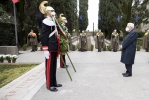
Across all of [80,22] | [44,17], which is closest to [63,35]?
[44,17]

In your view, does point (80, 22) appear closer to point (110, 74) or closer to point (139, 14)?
point (139, 14)

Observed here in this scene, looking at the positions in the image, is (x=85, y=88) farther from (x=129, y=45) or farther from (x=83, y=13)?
(x=83, y=13)

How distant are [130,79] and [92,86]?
4.82ft

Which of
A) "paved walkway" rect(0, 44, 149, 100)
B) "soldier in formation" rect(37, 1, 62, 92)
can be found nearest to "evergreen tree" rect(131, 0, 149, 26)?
"paved walkway" rect(0, 44, 149, 100)

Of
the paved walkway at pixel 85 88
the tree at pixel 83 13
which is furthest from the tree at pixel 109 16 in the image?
the paved walkway at pixel 85 88

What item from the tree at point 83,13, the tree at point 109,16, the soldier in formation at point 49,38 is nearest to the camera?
the soldier in formation at point 49,38

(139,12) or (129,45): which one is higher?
(139,12)

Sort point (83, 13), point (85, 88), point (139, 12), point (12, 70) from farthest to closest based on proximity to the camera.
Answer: point (83, 13) → point (139, 12) → point (12, 70) → point (85, 88)

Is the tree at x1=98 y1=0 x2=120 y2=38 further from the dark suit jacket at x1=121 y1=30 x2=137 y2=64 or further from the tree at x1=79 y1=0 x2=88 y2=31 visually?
the dark suit jacket at x1=121 y1=30 x2=137 y2=64

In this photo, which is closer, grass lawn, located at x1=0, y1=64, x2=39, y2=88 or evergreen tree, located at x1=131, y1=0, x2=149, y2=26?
grass lawn, located at x1=0, y1=64, x2=39, y2=88

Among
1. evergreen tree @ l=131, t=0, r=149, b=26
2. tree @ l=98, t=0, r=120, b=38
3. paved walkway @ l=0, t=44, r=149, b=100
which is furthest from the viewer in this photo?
tree @ l=98, t=0, r=120, b=38

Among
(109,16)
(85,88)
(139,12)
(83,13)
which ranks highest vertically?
(83,13)

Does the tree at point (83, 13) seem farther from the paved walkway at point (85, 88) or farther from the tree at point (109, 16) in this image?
the paved walkway at point (85, 88)

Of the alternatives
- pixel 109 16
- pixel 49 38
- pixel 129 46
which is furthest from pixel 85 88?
pixel 109 16
